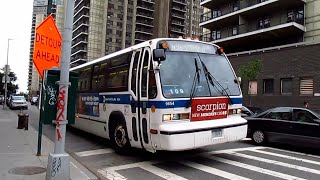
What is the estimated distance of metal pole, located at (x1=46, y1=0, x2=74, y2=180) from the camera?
6.67m

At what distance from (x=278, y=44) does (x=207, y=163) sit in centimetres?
2818

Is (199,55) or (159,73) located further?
(199,55)

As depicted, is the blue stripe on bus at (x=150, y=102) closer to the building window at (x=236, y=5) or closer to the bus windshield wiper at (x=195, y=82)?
the bus windshield wiper at (x=195, y=82)

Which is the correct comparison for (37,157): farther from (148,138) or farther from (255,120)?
(255,120)

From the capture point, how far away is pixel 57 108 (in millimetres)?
6969

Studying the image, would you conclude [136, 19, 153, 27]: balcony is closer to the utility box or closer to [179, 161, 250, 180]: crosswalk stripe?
[179, 161, 250, 180]: crosswalk stripe

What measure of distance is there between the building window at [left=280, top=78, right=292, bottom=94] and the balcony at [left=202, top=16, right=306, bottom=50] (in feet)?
16.2

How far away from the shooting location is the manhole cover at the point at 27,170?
761 cm

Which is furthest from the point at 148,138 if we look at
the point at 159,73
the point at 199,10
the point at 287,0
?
the point at 199,10

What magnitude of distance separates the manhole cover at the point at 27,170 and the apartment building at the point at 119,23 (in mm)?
108470

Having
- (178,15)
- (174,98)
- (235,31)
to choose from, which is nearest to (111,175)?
(174,98)

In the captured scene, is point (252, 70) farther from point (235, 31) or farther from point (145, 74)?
point (145, 74)

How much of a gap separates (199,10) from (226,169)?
144088 mm

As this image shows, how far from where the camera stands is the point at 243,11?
3662 cm
